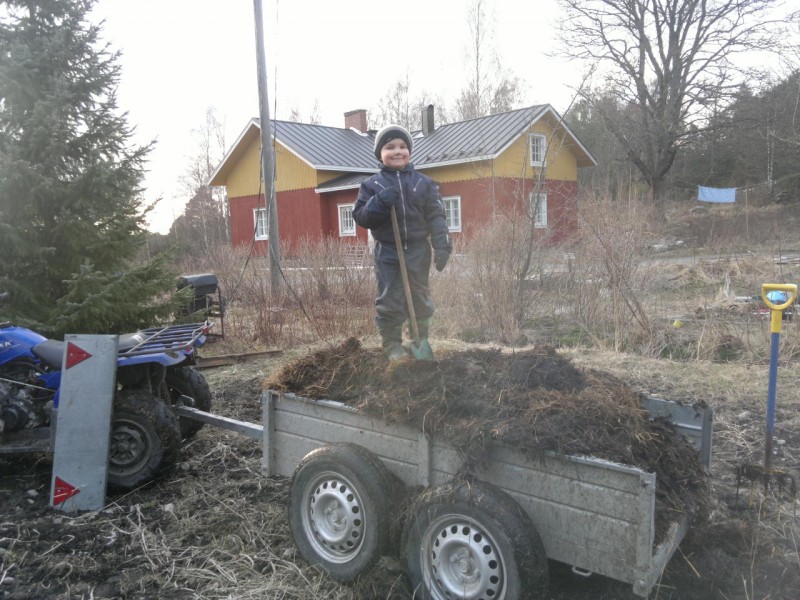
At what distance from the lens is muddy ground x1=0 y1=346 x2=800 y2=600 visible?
8.86ft

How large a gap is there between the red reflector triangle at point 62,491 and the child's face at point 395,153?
270cm

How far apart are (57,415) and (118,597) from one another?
53.0 inches

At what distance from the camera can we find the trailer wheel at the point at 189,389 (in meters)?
4.88

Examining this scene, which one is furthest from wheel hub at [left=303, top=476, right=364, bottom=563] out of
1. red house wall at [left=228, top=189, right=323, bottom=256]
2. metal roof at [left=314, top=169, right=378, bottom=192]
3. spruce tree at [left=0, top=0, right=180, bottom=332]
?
red house wall at [left=228, top=189, right=323, bottom=256]

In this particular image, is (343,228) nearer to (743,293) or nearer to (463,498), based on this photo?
(743,293)

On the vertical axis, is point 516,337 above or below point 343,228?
below

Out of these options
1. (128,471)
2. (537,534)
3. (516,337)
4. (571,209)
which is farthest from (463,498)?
(571,209)

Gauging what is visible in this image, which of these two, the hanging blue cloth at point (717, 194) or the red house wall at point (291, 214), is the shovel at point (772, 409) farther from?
the hanging blue cloth at point (717, 194)

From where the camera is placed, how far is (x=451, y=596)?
243 centimetres

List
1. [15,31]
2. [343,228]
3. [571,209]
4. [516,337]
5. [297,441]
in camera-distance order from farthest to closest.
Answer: [343,228] → [571,209] → [516,337] → [15,31] → [297,441]

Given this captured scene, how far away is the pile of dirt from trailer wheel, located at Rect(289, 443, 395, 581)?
25 centimetres

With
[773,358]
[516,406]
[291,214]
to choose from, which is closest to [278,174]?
[291,214]

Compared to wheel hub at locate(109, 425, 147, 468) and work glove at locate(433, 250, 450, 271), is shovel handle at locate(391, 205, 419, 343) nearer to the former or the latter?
work glove at locate(433, 250, 450, 271)

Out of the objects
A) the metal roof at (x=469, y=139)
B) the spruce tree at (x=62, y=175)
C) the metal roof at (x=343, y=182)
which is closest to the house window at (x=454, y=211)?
the metal roof at (x=469, y=139)
